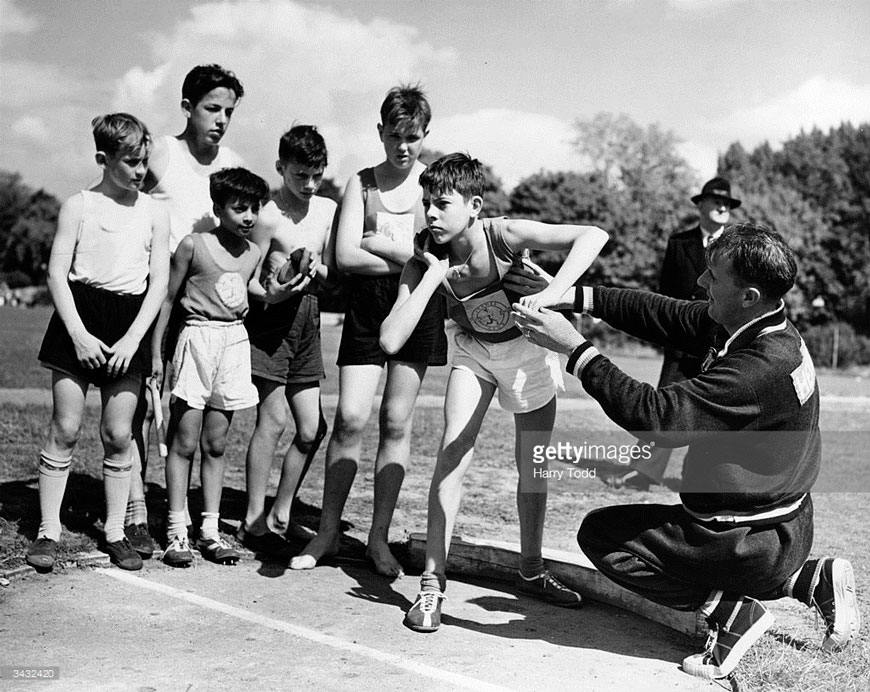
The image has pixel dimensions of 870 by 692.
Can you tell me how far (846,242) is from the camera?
48781 millimetres

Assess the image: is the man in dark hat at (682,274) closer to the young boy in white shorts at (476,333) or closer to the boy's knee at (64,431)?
the young boy in white shorts at (476,333)

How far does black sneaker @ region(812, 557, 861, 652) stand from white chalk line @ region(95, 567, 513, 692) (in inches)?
51.4

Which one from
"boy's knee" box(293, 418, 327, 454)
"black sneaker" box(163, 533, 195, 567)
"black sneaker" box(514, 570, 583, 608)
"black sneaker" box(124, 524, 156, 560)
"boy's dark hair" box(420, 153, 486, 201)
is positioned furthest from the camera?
"boy's knee" box(293, 418, 327, 454)

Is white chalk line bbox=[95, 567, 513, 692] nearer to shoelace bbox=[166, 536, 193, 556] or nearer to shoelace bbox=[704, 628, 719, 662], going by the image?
shoelace bbox=[166, 536, 193, 556]

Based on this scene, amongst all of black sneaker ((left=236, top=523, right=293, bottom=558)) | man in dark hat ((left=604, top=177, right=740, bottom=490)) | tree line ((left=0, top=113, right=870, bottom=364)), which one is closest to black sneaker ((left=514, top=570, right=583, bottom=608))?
black sneaker ((left=236, top=523, right=293, bottom=558))

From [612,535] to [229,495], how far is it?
11.1 ft

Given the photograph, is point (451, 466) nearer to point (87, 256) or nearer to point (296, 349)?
point (296, 349)

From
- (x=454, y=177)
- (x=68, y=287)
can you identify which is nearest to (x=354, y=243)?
(x=454, y=177)

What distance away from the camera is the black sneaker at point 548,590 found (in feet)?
14.9

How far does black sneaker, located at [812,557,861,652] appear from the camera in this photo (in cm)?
374

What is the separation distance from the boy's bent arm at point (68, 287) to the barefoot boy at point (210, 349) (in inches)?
17.2

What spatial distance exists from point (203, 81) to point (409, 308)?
2.03m

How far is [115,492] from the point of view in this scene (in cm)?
494

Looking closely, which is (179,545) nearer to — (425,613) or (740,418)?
(425,613)
